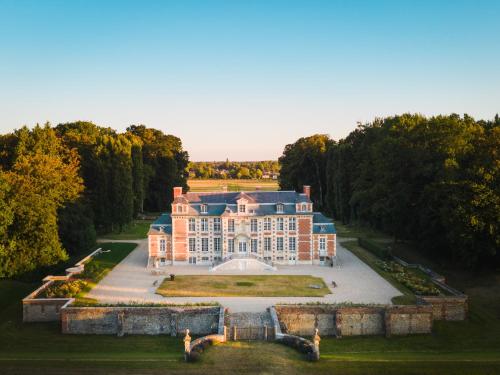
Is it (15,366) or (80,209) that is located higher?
(80,209)

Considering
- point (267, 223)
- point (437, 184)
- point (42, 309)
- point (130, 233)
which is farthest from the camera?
point (130, 233)

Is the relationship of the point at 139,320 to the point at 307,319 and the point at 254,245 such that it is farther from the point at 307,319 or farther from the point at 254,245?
the point at 254,245

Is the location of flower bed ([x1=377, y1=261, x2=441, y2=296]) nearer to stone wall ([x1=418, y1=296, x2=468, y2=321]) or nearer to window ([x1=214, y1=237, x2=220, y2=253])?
stone wall ([x1=418, y1=296, x2=468, y2=321])

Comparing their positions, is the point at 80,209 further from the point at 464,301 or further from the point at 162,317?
the point at 464,301

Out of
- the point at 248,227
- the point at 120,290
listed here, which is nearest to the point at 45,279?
the point at 120,290

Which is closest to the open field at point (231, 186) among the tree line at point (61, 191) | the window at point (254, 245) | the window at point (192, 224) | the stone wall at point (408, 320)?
the tree line at point (61, 191)

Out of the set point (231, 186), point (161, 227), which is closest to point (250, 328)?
point (161, 227)
